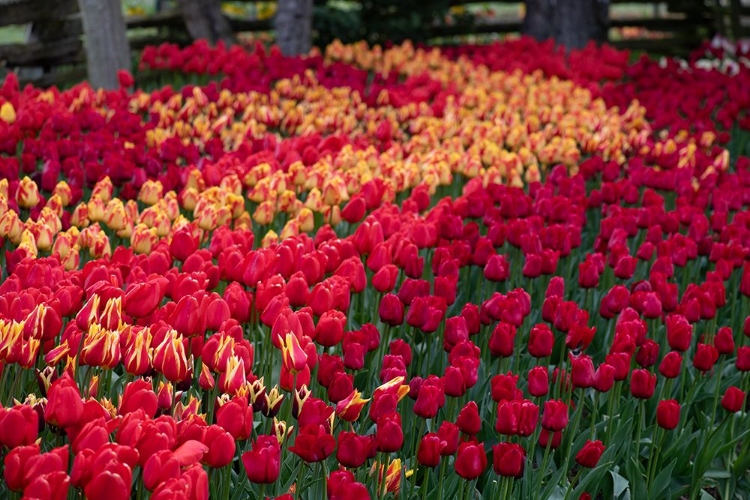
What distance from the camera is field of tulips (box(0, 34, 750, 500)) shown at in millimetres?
2266

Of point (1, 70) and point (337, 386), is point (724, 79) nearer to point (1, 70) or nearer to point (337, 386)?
point (1, 70)

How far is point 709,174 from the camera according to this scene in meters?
5.43

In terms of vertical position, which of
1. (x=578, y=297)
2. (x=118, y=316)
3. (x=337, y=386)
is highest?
(x=118, y=316)

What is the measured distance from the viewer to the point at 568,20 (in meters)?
13.2

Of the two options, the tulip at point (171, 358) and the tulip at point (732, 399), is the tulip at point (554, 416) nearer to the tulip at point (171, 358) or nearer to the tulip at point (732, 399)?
the tulip at point (732, 399)

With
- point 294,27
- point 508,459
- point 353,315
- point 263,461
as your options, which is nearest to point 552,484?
point 508,459

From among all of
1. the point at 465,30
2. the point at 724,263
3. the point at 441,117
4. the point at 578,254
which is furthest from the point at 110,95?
the point at 465,30

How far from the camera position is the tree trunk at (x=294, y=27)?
10.0m

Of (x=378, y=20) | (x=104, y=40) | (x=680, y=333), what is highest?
(x=104, y=40)

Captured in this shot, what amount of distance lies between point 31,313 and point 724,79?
8.38m

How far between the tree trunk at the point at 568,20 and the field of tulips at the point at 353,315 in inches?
257

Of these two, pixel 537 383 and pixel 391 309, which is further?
pixel 391 309

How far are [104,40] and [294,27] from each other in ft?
8.16

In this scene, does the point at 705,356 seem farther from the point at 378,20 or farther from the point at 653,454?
the point at 378,20
